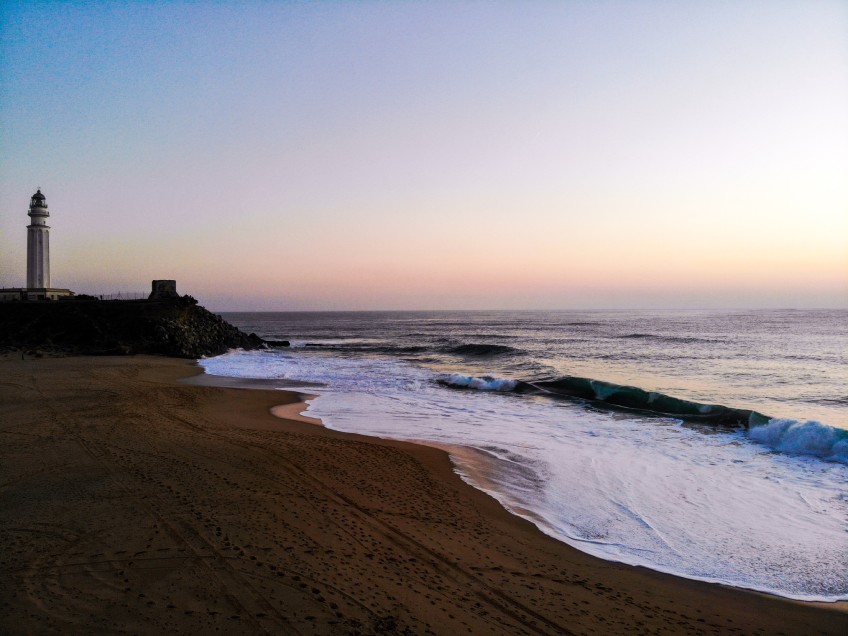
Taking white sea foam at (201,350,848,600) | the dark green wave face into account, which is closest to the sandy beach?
white sea foam at (201,350,848,600)

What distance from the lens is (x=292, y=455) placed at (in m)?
9.03

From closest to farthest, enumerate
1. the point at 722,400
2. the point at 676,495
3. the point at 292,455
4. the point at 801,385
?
1. the point at 676,495
2. the point at 292,455
3. the point at 722,400
4. the point at 801,385

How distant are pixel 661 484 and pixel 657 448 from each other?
2633mm

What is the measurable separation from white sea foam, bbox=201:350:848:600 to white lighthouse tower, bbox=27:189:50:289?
36711 mm

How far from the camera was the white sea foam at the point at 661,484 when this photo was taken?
5816 millimetres

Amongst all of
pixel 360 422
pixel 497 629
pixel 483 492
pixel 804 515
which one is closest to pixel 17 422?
pixel 360 422

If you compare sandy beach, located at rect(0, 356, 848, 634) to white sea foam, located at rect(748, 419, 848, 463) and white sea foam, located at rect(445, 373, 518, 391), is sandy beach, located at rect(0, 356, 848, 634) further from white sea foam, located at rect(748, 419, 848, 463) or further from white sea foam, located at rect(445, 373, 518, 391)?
white sea foam, located at rect(445, 373, 518, 391)

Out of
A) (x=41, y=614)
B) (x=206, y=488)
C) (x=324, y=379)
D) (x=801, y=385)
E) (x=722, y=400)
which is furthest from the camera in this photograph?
(x=324, y=379)

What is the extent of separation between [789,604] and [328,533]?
15.7ft

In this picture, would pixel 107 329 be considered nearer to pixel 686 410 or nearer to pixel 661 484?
pixel 686 410

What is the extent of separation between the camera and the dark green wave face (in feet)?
43.6

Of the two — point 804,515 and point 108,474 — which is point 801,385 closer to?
point 804,515

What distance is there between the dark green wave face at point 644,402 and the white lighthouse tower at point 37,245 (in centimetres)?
4080

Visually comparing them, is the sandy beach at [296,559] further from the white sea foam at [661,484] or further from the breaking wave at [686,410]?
the breaking wave at [686,410]
